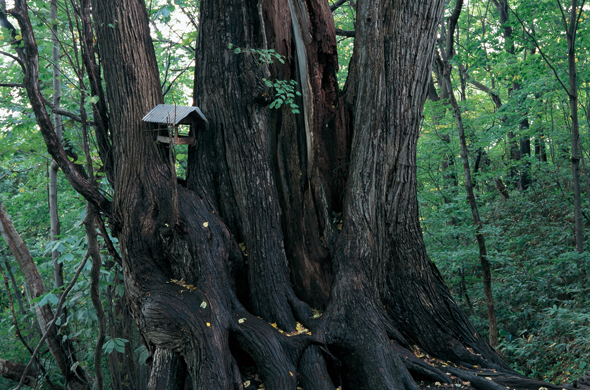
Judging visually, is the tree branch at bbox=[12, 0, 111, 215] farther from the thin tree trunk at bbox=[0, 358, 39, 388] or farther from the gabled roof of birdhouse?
the thin tree trunk at bbox=[0, 358, 39, 388]

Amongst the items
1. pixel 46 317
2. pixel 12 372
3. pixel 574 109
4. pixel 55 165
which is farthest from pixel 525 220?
pixel 12 372

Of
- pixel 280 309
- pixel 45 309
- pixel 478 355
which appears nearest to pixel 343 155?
pixel 280 309

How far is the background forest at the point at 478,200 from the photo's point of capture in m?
4.96

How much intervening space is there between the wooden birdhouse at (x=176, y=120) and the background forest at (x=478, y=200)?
0.67m

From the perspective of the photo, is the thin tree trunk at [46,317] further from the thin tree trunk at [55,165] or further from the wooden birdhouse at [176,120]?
the wooden birdhouse at [176,120]

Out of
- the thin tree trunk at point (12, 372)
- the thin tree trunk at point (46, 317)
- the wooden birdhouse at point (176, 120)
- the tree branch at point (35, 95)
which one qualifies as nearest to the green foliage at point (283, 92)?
the wooden birdhouse at point (176, 120)

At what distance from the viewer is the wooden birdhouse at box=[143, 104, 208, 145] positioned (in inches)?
128

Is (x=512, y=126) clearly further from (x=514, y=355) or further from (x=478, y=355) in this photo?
(x=478, y=355)

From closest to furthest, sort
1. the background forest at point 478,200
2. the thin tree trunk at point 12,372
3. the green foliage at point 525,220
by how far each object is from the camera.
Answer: the background forest at point 478,200 < the thin tree trunk at point 12,372 < the green foliage at point 525,220

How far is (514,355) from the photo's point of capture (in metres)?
5.80

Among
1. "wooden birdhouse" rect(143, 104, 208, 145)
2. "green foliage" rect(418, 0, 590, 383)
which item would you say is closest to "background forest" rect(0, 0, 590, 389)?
"green foliage" rect(418, 0, 590, 383)

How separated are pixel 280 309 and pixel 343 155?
5.45 ft

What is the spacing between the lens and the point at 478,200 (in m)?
10.3

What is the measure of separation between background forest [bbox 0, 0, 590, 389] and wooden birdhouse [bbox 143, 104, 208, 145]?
67cm
